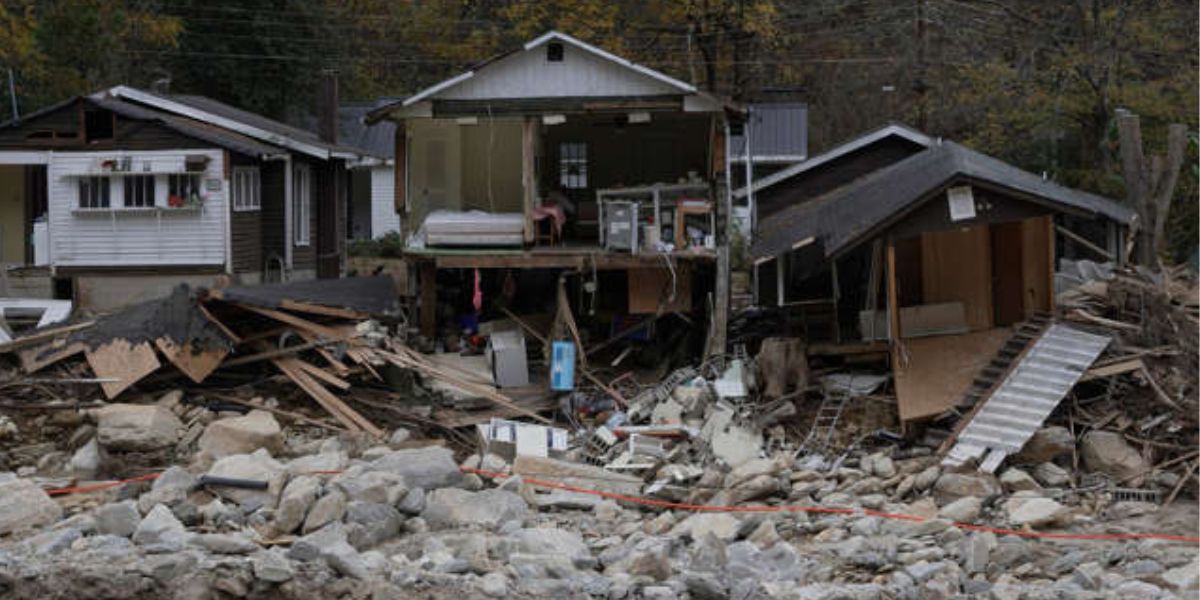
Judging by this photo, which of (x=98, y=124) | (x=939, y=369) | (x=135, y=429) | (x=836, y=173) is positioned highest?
(x=98, y=124)

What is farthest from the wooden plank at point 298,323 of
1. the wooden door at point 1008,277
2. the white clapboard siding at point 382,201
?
the white clapboard siding at point 382,201

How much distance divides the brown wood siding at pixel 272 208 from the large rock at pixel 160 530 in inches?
571

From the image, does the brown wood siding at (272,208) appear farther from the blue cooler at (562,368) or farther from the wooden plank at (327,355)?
the blue cooler at (562,368)

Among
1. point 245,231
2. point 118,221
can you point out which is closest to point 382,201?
point 245,231

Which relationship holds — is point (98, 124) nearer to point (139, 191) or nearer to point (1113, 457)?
point (139, 191)

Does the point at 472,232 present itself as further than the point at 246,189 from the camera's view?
No

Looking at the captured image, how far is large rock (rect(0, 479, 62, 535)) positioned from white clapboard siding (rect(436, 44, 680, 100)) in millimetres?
10020

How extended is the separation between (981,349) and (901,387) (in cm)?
136

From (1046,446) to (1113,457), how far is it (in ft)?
2.39

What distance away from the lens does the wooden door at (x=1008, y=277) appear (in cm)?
2028

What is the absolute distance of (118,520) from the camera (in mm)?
14508

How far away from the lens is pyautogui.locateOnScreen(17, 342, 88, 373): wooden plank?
19.5m

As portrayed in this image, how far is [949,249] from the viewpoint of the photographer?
68.2 feet

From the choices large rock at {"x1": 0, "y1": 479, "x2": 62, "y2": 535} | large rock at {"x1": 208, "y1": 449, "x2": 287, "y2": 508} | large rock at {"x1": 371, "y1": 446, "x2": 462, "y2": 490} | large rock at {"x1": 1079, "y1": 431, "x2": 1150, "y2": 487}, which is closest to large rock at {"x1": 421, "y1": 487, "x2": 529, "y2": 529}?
large rock at {"x1": 371, "y1": 446, "x2": 462, "y2": 490}
